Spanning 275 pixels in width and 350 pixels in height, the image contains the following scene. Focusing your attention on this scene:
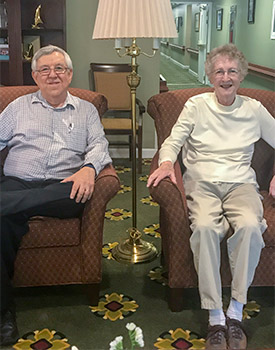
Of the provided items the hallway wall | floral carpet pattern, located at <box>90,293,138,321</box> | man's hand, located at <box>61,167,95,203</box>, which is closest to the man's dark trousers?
man's hand, located at <box>61,167,95,203</box>

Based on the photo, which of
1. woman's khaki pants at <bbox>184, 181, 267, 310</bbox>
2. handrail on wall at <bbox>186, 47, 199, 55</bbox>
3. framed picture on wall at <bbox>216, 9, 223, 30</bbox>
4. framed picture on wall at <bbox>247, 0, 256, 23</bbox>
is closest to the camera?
woman's khaki pants at <bbox>184, 181, 267, 310</bbox>

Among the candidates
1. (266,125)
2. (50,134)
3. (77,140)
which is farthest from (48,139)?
(266,125)

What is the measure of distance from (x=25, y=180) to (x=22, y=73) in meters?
2.14

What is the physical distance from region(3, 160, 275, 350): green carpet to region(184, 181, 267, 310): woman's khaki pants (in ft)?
0.69

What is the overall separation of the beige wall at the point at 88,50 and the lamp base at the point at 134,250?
6.97 feet

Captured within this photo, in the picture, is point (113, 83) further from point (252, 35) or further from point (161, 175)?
point (252, 35)

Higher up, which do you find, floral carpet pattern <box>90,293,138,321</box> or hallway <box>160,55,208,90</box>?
hallway <box>160,55,208,90</box>

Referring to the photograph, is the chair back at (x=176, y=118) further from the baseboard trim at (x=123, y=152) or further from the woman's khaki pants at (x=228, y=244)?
the baseboard trim at (x=123, y=152)

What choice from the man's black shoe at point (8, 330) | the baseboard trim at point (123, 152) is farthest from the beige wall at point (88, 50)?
the man's black shoe at point (8, 330)

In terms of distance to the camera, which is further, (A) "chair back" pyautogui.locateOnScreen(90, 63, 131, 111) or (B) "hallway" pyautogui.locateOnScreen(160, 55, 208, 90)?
(B) "hallway" pyautogui.locateOnScreen(160, 55, 208, 90)

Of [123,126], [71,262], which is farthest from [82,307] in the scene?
[123,126]

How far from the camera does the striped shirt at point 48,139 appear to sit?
222 centimetres

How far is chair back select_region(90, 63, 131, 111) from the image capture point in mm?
4172

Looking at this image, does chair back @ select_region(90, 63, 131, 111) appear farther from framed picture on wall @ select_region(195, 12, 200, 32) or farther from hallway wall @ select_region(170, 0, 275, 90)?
framed picture on wall @ select_region(195, 12, 200, 32)
